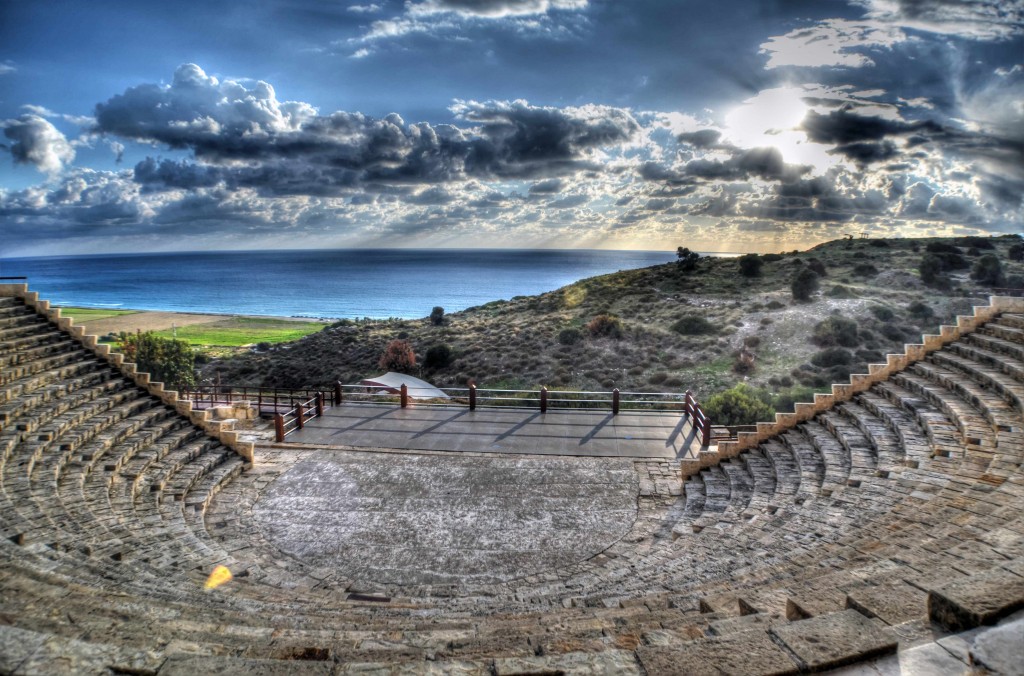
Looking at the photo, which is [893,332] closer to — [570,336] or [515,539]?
[570,336]

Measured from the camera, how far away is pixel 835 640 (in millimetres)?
3754

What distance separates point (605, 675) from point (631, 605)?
8.55 feet

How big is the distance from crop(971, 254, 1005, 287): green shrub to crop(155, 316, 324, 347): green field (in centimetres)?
6141

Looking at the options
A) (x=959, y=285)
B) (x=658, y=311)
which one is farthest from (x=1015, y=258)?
(x=658, y=311)

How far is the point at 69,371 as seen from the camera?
506 inches

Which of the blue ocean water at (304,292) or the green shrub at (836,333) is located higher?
the blue ocean water at (304,292)

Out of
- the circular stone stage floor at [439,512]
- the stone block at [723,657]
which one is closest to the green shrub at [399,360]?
the circular stone stage floor at [439,512]

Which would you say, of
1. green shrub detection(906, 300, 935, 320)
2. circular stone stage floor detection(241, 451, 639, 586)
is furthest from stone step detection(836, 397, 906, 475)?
green shrub detection(906, 300, 935, 320)

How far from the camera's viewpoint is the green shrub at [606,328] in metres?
36.4

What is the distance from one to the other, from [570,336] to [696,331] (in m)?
7.90

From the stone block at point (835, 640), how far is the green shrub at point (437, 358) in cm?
3243

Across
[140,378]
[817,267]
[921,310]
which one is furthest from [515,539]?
[817,267]

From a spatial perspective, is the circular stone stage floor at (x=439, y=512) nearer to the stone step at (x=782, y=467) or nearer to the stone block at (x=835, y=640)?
the stone step at (x=782, y=467)

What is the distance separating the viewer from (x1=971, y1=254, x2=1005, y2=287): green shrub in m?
38.2
